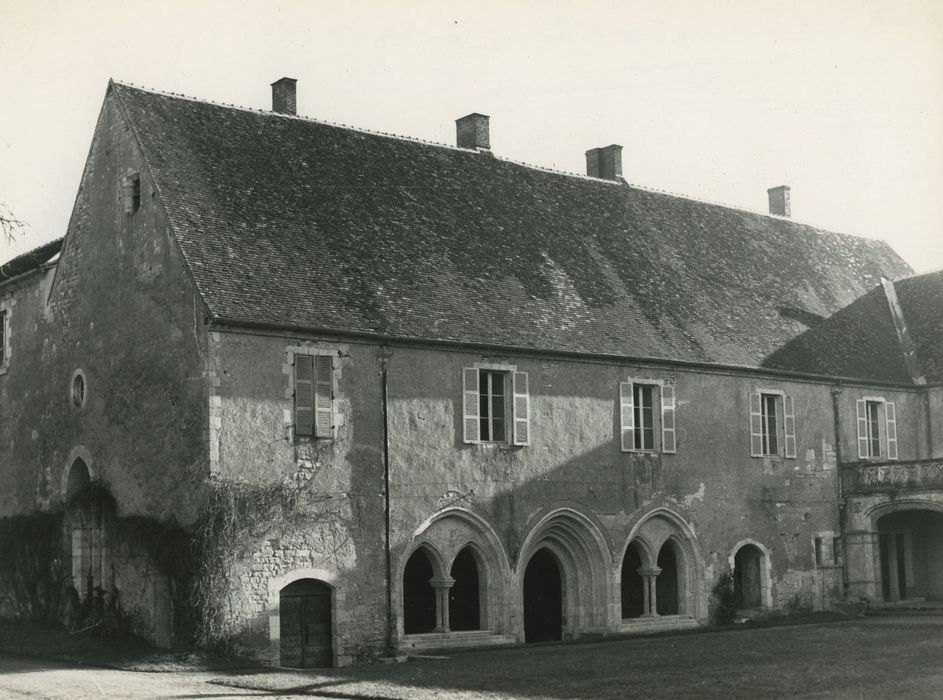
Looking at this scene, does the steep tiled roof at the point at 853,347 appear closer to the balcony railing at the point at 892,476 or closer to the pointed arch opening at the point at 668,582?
the balcony railing at the point at 892,476

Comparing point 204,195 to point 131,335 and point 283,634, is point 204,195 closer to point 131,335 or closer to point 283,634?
point 131,335

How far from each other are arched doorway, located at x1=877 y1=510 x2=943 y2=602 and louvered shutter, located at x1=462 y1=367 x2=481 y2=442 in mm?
14245

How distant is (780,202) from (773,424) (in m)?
12.0

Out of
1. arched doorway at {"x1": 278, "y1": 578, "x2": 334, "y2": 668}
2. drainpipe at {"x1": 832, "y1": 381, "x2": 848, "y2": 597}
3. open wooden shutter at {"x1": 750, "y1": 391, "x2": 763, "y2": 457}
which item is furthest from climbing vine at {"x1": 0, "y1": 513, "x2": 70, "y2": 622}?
drainpipe at {"x1": 832, "y1": 381, "x2": 848, "y2": 597}

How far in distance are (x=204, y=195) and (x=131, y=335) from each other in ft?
10.3

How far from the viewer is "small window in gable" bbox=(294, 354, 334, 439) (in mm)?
23984

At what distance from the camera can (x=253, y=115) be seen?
1153 inches

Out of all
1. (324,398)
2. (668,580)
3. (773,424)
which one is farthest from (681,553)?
(324,398)

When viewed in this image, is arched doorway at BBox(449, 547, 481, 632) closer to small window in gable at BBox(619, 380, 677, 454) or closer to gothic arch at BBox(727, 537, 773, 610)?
small window in gable at BBox(619, 380, 677, 454)

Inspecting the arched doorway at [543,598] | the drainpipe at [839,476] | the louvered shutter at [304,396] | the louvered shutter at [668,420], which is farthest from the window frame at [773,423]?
the louvered shutter at [304,396]

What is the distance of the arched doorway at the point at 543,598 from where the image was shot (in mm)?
27938

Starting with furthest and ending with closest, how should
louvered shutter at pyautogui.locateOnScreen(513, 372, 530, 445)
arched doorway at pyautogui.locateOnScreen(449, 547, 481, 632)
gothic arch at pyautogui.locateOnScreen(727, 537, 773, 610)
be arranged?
gothic arch at pyautogui.locateOnScreen(727, 537, 773, 610) → louvered shutter at pyautogui.locateOnScreen(513, 372, 530, 445) → arched doorway at pyautogui.locateOnScreen(449, 547, 481, 632)

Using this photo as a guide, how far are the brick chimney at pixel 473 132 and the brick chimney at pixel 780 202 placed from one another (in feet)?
40.1

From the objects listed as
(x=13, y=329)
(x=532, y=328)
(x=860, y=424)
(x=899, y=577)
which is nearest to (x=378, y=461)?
(x=532, y=328)
